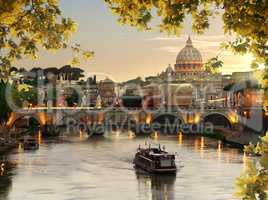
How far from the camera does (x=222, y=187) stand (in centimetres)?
3103

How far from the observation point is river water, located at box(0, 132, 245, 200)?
29.2 m

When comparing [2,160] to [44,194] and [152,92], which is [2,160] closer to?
[44,194]

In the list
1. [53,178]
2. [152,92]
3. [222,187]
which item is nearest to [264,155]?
[222,187]

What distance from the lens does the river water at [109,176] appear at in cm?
2916

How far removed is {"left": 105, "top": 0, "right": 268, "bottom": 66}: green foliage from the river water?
877 inches

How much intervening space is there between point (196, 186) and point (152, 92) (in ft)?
396

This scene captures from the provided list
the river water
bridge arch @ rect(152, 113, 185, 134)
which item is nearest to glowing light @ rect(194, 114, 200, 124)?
bridge arch @ rect(152, 113, 185, 134)

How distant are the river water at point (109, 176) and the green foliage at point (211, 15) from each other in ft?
73.1

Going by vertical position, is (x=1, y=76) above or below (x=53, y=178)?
above

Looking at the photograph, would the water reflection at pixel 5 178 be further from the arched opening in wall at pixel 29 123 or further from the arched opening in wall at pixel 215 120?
the arched opening in wall at pixel 215 120

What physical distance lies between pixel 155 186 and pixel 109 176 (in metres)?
3.33

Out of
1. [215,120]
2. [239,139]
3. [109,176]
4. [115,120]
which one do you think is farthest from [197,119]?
[109,176]

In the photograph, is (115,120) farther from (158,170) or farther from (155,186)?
(155,186)

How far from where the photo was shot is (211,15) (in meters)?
6.05
